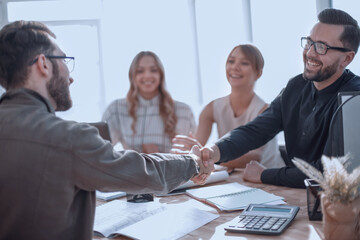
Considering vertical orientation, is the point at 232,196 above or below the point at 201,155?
below

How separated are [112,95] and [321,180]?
530 cm

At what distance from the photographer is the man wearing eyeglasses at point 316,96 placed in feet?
7.06

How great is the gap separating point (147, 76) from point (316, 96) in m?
1.72

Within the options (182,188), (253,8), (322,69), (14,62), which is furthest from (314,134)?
(253,8)

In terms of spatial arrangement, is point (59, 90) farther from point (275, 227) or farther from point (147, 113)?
point (147, 113)

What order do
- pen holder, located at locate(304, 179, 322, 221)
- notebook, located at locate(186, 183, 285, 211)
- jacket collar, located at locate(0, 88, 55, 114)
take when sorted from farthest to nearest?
notebook, located at locate(186, 183, 285, 211) < pen holder, located at locate(304, 179, 322, 221) < jacket collar, located at locate(0, 88, 55, 114)

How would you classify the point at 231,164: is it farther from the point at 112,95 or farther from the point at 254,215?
the point at 112,95

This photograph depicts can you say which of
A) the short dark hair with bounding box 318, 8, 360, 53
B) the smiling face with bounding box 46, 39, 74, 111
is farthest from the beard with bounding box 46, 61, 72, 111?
the short dark hair with bounding box 318, 8, 360, 53

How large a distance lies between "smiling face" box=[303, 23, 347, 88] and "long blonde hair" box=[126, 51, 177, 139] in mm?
1538

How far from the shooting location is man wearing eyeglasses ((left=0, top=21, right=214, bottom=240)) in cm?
111

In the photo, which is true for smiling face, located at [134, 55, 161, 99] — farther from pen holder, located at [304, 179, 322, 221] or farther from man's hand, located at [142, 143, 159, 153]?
pen holder, located at [304, 179, 322, 221]

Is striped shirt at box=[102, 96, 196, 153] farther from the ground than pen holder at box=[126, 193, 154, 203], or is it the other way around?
striped shirt at box=[102, 96, 196, 153]

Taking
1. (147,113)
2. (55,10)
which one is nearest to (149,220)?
(147,113)

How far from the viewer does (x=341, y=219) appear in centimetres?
114
